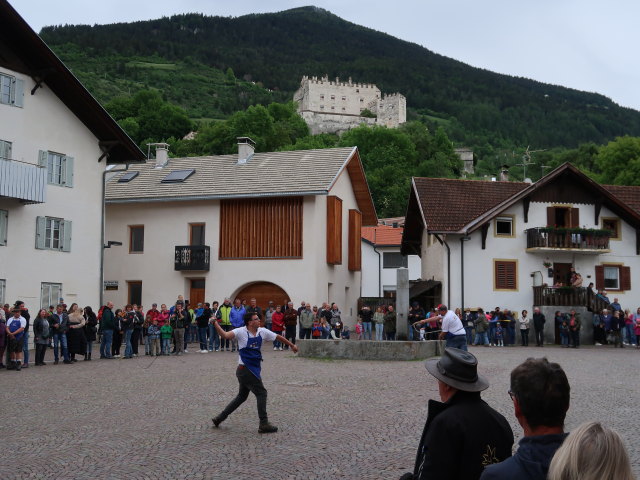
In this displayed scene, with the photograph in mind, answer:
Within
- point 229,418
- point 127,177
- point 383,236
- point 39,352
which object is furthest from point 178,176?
point 229,418

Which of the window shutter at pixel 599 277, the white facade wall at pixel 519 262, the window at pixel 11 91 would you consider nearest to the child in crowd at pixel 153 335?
the window at pixel 11 91

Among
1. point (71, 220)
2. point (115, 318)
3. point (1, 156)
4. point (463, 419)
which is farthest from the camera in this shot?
point (71, 220)

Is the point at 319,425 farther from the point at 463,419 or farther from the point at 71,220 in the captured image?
the point at 71,220

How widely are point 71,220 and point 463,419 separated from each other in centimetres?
2877

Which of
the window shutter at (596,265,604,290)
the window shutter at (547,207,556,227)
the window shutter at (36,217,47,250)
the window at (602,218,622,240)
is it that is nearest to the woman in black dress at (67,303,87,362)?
the window shutter at (36,217,47,250)

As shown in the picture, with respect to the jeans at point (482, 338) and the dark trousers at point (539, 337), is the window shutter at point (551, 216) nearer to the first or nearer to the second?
the dark trousers at point (539, 337)

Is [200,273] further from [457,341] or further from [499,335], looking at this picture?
[457,341]

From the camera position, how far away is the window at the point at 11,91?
2861 cm

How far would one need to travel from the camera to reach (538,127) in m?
175

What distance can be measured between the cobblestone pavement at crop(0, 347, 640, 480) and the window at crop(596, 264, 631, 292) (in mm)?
16808

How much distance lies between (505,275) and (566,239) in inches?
122

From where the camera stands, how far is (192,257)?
35875mm

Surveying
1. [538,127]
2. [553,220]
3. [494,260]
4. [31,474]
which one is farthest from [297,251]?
[538,127]

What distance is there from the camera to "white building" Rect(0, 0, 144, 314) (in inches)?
1115
